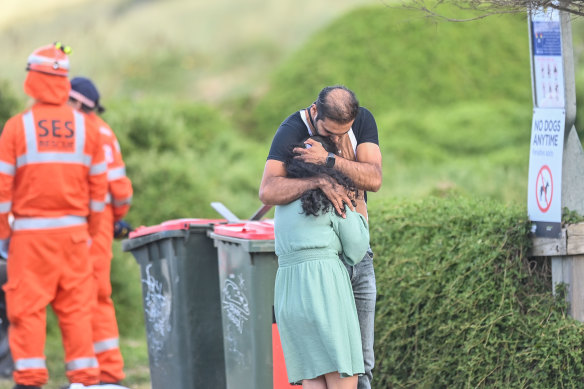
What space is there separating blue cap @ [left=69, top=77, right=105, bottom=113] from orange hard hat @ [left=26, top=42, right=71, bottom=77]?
0.62 m

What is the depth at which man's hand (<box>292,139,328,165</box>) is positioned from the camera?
4.03 meters

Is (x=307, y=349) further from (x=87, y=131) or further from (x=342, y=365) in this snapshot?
(x=87, y=131)

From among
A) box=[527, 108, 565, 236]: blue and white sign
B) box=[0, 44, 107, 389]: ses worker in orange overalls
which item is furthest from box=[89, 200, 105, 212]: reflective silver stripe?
box=[527, 108, 565, 236]: blue and white sign

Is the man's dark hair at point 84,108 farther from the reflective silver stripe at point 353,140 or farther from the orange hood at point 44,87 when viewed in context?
the reflective silver stripe at point 353,140

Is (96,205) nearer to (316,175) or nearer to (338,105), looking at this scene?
(316,175)

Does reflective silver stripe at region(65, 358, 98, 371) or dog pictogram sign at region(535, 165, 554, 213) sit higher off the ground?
dog pictogram sign at region(535, 165, 554, 213)

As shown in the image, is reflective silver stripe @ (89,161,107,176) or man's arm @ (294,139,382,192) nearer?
man's arm @ (294,139,382,192)

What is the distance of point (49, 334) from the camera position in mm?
8664

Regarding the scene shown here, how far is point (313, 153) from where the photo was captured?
4.04 m

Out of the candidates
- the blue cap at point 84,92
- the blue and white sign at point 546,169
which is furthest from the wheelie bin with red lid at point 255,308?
the blue cap at point 84,92

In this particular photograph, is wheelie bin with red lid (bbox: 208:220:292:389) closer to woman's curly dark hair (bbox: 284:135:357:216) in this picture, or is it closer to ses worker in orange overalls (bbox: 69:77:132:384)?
woman's curly dark hair (bbox: 284:135:357:216)

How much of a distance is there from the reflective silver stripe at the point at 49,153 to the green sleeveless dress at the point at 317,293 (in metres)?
2.41

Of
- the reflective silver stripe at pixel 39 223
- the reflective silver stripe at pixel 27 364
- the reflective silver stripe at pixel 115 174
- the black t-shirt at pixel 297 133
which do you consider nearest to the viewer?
the black t-shirt at pixel 297 133

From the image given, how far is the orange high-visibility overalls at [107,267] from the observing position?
259 inches
